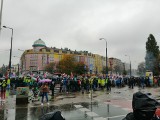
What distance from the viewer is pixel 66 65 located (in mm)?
107812

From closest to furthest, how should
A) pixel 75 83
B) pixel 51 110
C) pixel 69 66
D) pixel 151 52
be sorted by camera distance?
pixel 51 110, pixel 75 83, pixel 151 52, pixel 69 66

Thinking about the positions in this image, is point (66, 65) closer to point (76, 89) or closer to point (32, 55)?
point (32, 55)

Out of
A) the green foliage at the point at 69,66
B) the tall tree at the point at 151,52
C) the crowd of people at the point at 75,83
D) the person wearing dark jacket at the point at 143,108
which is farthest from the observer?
the green foliage at the point at 69,66

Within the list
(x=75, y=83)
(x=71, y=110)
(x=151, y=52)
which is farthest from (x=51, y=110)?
(x=151, y=52)

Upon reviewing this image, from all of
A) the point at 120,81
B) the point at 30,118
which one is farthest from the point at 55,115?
the point at 120,81

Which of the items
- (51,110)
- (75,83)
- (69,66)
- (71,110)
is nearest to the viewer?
(71,110)

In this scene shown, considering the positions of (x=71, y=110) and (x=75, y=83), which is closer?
(x=71, y=110)

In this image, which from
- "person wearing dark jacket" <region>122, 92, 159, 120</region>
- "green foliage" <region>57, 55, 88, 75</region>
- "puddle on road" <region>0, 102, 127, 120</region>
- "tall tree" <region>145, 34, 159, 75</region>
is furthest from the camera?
"green foliage" <region>57, 55, 88, 75</region>

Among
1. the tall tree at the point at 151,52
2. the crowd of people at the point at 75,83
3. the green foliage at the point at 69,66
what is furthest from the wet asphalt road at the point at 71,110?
the green foliage at the point at 69,66

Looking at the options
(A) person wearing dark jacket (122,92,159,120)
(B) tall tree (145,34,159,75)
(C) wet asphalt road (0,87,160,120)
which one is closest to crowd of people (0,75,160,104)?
(C) wet asphalt road (0,87,160,120)

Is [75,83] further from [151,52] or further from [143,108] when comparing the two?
[151,52]

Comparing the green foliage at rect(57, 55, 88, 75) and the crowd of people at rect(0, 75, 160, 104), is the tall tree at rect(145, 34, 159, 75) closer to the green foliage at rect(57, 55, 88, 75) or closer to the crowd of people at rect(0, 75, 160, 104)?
the green foliage at rect(57, 55, 88, 75)

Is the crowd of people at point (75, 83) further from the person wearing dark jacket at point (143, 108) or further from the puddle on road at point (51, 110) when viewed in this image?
the person wearing dark jacket at point (143, 108)

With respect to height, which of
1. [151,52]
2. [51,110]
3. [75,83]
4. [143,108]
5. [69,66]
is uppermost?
[151,52]
